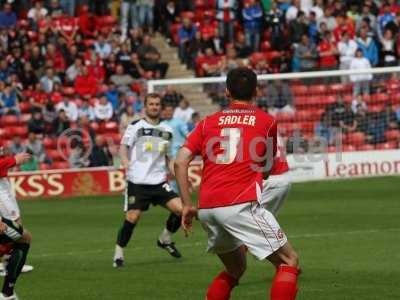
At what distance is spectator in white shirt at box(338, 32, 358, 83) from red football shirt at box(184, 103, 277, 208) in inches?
885

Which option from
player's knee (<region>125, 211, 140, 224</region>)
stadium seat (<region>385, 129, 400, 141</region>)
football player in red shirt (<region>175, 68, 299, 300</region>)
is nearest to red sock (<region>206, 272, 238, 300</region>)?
football player in red shirt (<region>175, 68, 299, 300</region>)

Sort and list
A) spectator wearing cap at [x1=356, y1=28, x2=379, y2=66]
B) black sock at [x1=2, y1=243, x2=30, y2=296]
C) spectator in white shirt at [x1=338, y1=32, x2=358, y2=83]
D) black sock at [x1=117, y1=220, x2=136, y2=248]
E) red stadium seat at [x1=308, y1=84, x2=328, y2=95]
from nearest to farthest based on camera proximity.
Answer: black sock at [x1=2, y1=243, x2=30, y2=296]
black sock at [x1=117, y1=220, x2=136, y2=248]
red stadium seat at [x1=308, y1=84, x2=328, y2=95]
spectator in white shirt at [x1=338, y1=32, x2=358, y2=83]
spectator wearing cap at [x1=356, y1=28, x2=379, y2=66]

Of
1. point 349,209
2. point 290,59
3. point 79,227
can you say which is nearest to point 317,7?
point 290,59

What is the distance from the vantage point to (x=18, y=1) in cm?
3450

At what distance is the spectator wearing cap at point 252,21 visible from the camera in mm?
33719

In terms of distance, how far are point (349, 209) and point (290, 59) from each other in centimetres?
1116

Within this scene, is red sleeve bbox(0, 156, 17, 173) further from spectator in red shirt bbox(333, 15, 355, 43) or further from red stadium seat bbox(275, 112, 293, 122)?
spectator in red shirt bbox(333, 15, 355, 43)

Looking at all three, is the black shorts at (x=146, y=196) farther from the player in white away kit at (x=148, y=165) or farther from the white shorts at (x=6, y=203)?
the white shorts at (x=6, y=203)

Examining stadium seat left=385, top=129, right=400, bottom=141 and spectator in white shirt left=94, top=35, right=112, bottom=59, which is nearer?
stadium seat left=385, top=129, right=400, bottom=141

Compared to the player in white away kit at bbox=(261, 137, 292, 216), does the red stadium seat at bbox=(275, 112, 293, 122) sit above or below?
A: below

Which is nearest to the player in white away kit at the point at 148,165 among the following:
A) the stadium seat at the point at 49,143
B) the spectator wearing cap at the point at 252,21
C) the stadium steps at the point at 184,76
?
the stadium steps at the point at 184,76

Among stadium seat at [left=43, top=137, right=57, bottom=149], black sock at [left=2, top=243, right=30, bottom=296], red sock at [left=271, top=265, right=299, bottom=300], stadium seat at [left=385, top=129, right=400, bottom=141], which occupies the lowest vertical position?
stadium seat at [left=43, top=137, right=57, bottom=149]

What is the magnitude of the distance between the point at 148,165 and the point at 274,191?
252 centimetres

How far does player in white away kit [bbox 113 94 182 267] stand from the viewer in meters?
15.4
